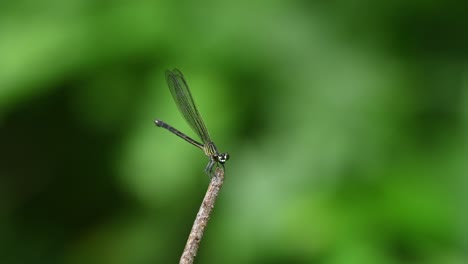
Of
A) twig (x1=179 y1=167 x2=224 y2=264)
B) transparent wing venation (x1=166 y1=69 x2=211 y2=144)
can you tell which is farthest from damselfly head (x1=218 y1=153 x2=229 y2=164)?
transparent wing venation (x1=166 y1=69 x2=211 y2=144)

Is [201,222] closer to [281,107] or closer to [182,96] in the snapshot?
[182,96]

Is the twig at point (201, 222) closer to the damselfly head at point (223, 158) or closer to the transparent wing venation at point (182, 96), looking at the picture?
the damselfly head at point (223, 158)

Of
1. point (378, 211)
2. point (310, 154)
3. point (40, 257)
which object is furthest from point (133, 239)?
point (378, 211)

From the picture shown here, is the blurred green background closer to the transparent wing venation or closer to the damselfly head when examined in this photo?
the transparent wing venation

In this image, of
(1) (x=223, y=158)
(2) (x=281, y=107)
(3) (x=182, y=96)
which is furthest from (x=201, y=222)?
(2) (x=281, y=107)

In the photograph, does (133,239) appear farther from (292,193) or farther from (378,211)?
(378,211)

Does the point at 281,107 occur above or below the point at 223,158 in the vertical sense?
below

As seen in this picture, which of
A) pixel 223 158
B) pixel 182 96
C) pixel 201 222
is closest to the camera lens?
pixel 201 222
